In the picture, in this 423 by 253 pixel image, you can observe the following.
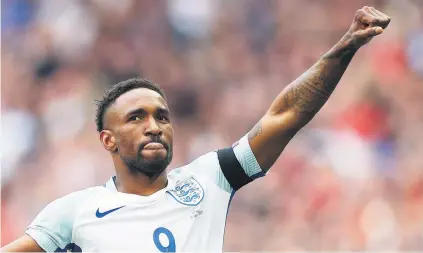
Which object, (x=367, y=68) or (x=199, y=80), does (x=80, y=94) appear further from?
(x=367, y=68)

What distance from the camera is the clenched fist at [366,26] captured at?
3.84 meters

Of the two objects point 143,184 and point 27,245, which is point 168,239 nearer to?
point 143,184

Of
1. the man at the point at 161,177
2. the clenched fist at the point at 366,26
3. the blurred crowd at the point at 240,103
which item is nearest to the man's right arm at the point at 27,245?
the man at the point at 161,177

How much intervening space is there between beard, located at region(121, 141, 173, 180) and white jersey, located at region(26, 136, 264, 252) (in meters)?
0.11

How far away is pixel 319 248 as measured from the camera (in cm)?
830

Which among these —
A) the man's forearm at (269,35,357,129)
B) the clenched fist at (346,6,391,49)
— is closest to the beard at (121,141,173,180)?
the man's forearm at (269,35,357,129)

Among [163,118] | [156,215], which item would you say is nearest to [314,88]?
[163,118]

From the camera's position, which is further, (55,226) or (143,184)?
(143,184)

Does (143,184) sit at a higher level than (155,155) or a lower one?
lower

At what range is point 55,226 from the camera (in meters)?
3.95

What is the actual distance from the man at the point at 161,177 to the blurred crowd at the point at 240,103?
4225 millimetres

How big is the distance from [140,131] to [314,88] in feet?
2.81

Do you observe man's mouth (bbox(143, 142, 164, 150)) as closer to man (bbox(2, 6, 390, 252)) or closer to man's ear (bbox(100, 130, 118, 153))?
man (bbox(2, 6, 390, 252))

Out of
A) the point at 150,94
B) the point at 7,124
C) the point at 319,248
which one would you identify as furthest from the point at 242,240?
the point at 150,94
